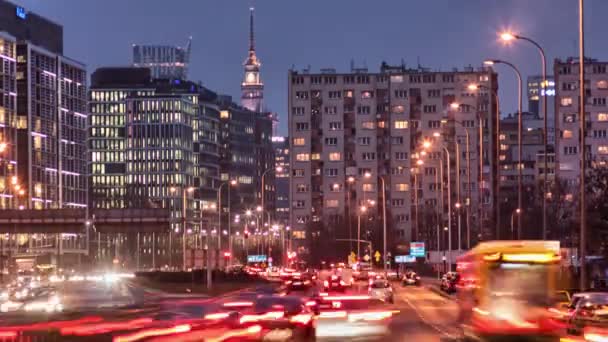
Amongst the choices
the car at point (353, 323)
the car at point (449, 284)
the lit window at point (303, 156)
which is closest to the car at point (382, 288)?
the car at point (449, 284)

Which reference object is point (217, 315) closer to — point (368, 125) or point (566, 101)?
point (566, 101)

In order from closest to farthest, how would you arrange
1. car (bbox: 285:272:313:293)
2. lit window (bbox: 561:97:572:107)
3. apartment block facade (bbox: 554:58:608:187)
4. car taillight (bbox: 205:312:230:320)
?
car taillight (bbox: 205:312:230:320) → car (bbox: 285:272:313:293) → apartment block facade (bbox: 554:58:608:187) → lit window (bbox: 561:97:572:107)

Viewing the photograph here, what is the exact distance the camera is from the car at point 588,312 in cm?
3881

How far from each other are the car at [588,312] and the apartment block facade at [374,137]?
14886 cm

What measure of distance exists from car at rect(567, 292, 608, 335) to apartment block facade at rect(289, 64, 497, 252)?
14886cm

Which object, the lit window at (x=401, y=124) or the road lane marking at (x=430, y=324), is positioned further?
the lit window at (x=401, y=124)

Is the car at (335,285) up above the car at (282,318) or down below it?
below

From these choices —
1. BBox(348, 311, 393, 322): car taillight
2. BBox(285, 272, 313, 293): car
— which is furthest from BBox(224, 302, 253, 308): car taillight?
BBox(285, 272, 313, 293): car

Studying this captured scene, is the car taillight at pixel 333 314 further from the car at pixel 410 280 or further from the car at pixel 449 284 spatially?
the car at pixel 410 280

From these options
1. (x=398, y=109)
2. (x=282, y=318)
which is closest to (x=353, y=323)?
(x=282, y=318)

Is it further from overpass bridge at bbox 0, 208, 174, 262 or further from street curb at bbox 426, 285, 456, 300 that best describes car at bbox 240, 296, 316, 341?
overpass bridge at bbox 0, 208, 174, 262

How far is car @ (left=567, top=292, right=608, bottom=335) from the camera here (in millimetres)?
38812

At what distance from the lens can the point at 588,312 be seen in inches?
1553

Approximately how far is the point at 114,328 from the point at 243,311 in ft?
11.1
